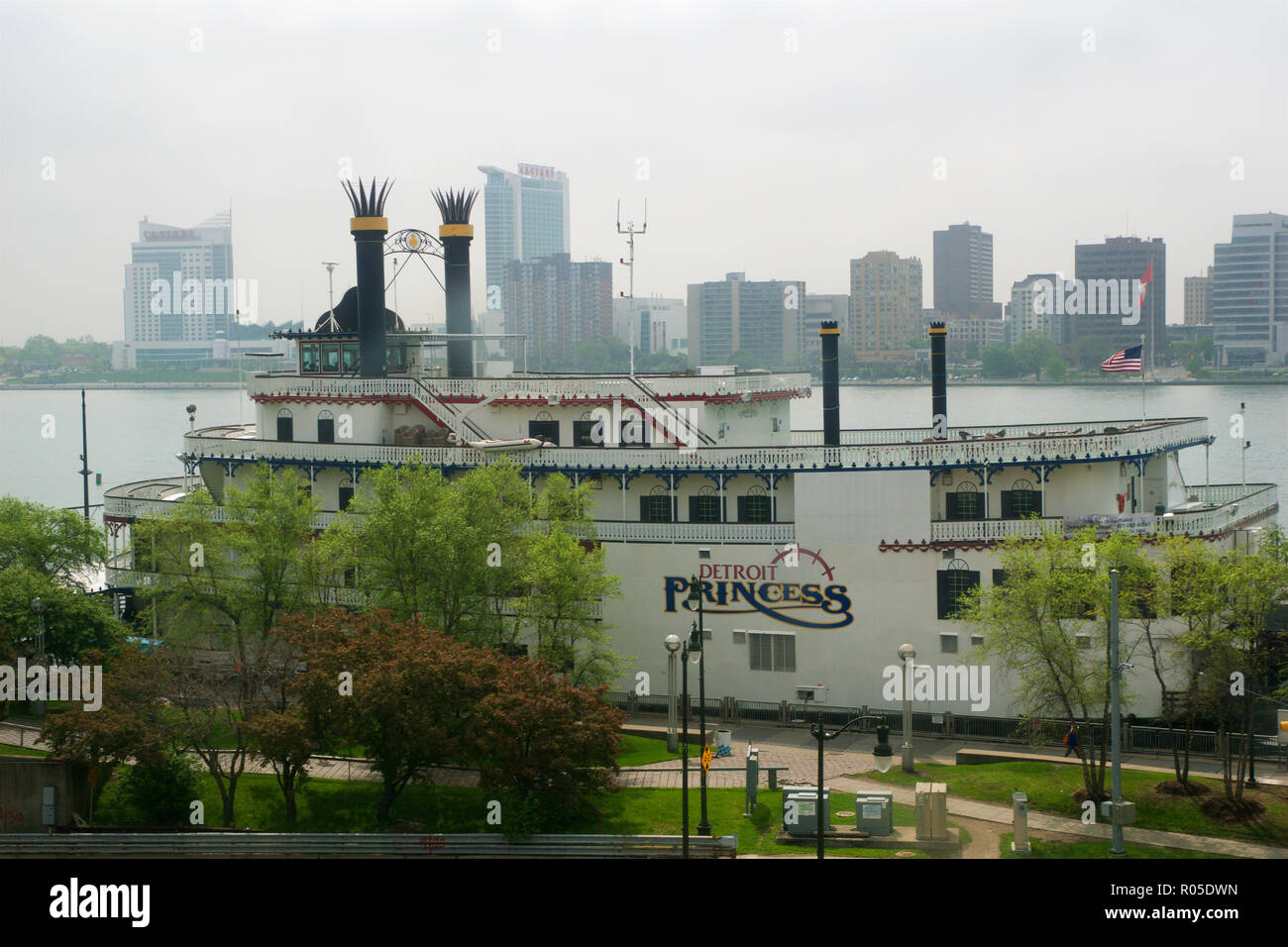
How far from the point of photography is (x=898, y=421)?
445 feet

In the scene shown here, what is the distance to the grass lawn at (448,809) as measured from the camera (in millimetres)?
31391

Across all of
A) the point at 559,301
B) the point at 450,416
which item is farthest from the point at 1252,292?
the point at 450,416

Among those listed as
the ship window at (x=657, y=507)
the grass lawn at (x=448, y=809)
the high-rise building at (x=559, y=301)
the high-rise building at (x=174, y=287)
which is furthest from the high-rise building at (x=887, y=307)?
the grass lawn at (x=448, y=809)

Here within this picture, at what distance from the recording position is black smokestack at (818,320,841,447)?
47.3 m

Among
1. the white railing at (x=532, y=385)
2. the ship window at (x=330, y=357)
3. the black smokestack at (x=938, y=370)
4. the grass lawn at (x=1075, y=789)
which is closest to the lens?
the grass lawn at (x=1075, y=789)

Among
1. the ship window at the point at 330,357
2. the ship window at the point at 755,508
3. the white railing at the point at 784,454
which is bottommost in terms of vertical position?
the ship window at the point at 755,508

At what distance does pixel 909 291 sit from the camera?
199 meters

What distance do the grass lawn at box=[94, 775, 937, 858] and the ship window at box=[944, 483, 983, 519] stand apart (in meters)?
12.1

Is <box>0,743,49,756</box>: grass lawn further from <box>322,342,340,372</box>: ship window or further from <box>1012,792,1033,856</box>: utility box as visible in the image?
<box>1012,792,1033,856</box>: utility box

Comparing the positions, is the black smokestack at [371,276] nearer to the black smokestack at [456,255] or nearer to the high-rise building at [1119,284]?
the black smokestack at [456,255]

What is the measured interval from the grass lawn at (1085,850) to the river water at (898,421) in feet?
216

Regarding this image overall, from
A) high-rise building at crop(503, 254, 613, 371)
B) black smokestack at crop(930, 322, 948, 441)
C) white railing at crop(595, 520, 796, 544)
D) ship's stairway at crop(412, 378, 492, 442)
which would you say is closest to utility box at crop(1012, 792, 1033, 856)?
white railing at crop(595, 520, 796, 544)
